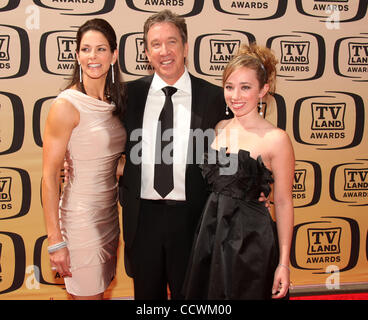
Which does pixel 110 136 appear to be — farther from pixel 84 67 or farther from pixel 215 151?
pixel 215 151

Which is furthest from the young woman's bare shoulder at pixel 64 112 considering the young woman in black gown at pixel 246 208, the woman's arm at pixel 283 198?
the woman's arm at pixel 283 198

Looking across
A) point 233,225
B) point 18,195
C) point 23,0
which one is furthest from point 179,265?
point 23,0

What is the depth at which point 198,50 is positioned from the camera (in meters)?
2.95

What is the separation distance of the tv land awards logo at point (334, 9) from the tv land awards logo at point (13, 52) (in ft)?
7.65

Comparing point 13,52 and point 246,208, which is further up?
point 13,52

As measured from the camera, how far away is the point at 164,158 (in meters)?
1.87

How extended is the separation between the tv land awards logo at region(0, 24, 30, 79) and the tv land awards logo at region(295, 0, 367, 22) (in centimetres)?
233

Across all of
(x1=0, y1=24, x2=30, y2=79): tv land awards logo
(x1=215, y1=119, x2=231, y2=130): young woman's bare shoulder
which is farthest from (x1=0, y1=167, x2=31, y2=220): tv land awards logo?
(x1=215, y1=119, x2=231, y2=130): young woman's bare shoulder

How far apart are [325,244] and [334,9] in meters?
2.15

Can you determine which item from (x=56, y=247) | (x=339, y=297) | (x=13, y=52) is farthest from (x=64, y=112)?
(x=339, y=297)

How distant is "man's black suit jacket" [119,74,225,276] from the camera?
1846 mm

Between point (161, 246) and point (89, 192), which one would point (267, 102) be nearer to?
point (161, 246)

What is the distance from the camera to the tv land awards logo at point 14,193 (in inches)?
113

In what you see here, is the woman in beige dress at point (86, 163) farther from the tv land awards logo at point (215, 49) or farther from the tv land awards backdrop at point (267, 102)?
the tv land awards logo at point (215, 49)
